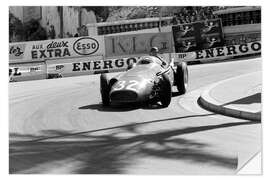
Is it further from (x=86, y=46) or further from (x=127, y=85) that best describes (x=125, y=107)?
(x=86, y=46)

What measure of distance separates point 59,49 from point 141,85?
19144mm

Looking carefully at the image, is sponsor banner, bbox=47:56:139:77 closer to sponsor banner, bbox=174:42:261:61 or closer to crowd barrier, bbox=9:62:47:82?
crowd barrier, bbox=9:62:47:82

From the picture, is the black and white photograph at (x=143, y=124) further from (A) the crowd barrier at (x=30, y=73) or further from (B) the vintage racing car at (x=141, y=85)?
(A) the crowd barrier at (x=30, y=73)

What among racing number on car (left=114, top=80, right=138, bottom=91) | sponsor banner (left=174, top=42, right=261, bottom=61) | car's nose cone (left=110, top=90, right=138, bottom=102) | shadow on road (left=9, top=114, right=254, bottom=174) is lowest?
shadow on road (left=9, top=114, right=254, bottom=174)

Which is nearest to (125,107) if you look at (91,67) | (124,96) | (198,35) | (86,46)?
(124,96)

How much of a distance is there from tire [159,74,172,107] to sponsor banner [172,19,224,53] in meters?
15.0

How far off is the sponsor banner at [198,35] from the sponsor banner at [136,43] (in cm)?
61

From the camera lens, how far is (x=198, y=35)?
82.9 ft

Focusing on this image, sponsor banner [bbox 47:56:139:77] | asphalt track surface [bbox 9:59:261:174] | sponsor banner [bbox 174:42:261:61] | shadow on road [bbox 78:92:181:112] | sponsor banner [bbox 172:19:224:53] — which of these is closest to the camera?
asphalt track surface [bbox 9:59:261:174]

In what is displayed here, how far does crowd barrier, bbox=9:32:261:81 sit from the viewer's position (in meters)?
22.8

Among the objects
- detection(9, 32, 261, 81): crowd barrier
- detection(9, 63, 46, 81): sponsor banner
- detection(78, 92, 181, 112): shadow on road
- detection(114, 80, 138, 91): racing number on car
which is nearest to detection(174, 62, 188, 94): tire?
detection(78, 92, 181, 112): shadow on road
